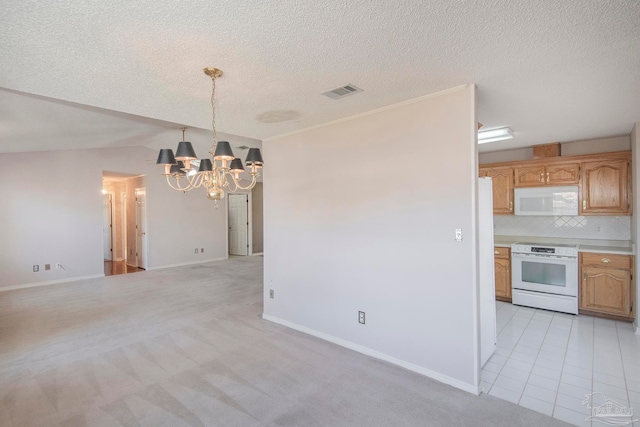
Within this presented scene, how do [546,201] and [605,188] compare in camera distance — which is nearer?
[605,188]

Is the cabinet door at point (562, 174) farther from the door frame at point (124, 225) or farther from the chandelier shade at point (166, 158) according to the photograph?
the door frame at point (124, 225)

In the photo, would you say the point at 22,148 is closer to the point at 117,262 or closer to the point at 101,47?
the point at 117,262

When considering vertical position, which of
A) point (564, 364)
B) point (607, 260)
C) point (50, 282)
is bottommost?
point (564, 364)

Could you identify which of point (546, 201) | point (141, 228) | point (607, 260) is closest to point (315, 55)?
point (546, 201)

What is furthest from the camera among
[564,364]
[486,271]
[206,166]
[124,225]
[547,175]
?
[124,225]

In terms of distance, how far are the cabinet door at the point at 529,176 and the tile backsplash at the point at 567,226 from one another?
2.25 feet

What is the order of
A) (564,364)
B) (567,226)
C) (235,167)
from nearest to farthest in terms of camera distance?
(235,167), (564,364), (567,226)

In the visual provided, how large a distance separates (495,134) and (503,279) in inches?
93.6

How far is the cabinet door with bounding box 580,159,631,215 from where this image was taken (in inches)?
165

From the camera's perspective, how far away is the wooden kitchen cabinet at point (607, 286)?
396 centimetres

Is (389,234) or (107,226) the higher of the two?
(389,234)

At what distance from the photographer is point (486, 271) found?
10.3ft

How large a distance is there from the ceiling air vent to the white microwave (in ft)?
12.7

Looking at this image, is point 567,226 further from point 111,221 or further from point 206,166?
point 111,221
